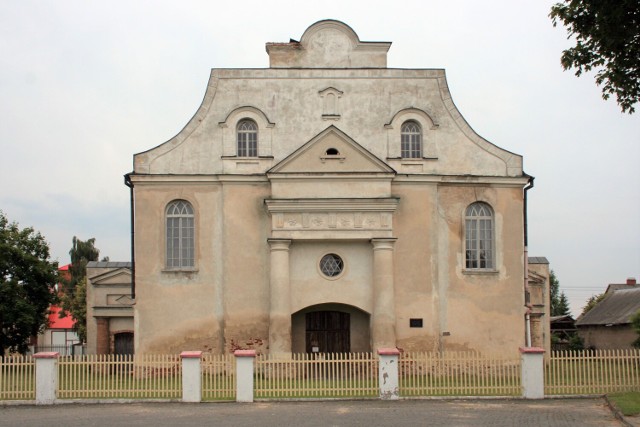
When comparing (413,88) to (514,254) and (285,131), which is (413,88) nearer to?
(285,131)

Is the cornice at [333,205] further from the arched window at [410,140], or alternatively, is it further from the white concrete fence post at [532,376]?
the white concrete fence post at [532,376]

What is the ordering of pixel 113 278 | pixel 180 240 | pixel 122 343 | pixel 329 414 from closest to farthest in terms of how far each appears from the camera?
pixel 329 414, pixel 180 240, pixel 122 343, pixel 113 278

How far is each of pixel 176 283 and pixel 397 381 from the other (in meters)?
9.95

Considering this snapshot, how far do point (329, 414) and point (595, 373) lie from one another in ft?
25.7

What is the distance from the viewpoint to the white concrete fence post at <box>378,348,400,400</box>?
22219 millimetres

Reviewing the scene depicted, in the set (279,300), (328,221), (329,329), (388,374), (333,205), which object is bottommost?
(388,374)

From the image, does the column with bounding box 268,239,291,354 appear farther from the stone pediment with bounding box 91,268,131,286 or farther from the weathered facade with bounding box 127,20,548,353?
the stone pediment with bounding box 91,268,131,286

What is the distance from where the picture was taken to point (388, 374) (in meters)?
22.3

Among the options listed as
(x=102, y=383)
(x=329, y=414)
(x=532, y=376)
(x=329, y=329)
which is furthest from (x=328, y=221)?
(x=329, y=414)

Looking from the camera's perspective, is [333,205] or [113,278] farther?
[113,278]

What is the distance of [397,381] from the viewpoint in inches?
878

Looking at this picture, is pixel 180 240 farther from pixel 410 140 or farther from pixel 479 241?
pixel 479 241

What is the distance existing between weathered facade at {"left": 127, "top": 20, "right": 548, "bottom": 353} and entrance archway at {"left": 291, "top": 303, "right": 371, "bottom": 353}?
0.05 meters

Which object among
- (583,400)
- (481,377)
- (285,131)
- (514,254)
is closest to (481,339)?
→ (514,254)
